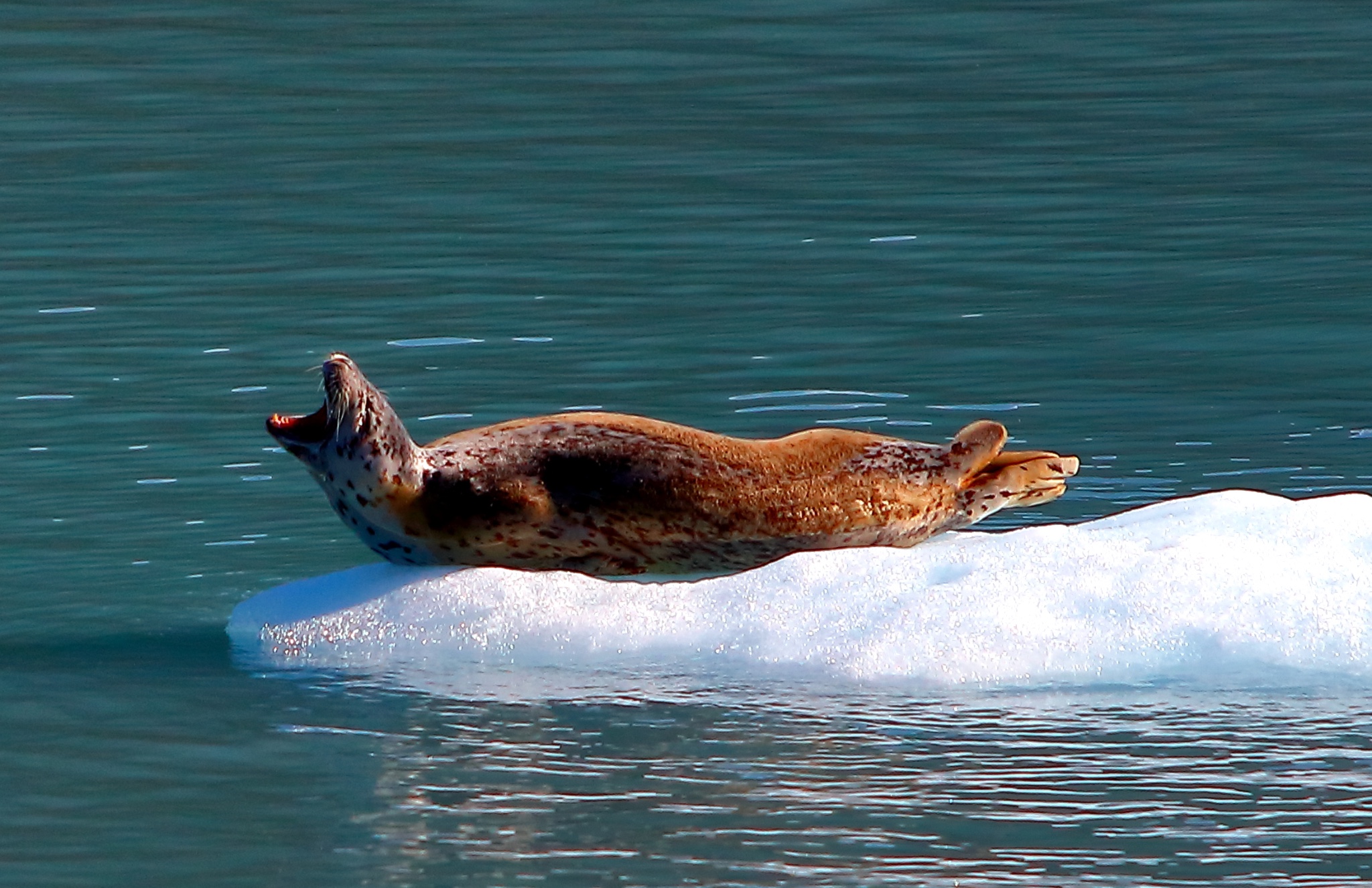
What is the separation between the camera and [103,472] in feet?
33.9

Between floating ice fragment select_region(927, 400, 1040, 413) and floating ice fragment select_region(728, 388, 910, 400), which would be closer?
floating ice fragment select_region(927, 400, 1040, 413)

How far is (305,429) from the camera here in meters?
8.01

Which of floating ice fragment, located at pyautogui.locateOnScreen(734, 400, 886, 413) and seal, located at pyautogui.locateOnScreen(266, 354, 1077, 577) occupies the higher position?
floating ice fragment, located at pyautogui.locateOnScreen(734, 400, 886, 413)

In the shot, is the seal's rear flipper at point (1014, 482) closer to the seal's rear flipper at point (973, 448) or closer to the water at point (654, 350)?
the seal's rear flipper at point (973, 448)

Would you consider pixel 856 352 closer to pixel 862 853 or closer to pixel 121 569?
pixel 121 569

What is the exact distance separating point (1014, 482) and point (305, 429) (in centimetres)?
226

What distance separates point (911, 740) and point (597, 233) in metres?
9.20

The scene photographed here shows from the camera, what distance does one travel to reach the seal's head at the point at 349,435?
25.9 feet

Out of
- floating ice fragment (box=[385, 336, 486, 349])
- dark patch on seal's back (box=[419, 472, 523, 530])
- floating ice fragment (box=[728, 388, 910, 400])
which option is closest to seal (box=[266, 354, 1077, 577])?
dark patch on seal's back (box=[419, 472, 523, 530])

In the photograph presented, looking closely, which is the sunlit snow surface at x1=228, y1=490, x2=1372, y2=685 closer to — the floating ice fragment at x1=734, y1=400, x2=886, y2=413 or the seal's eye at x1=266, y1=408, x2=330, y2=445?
the seal's eye at x1=266, y1=408, x2=330, y2=445

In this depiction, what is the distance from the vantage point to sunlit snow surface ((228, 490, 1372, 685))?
23.9 ft

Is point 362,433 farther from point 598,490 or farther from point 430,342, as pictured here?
point 430,342

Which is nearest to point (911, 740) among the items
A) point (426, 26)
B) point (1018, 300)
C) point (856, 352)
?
point (856, 352)

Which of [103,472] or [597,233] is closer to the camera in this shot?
[103,472]
